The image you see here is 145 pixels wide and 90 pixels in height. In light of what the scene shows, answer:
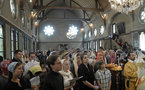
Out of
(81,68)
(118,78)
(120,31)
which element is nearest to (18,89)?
(81,68)

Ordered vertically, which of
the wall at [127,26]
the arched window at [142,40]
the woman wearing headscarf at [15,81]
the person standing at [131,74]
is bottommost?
the person standing at [131,74]

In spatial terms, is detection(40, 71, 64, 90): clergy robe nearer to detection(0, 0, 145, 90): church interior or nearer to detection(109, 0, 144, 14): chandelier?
detection(0, 0, 145, 90): church interior

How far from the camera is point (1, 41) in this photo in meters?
5.62

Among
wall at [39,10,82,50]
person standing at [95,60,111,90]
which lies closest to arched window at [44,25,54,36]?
wall at [39,10,82,50]

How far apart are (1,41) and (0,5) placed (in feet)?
5.13

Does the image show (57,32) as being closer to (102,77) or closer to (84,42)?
(84,42)

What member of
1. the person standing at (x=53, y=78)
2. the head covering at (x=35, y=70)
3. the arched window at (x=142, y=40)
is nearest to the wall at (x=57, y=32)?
the arched window at (x=142, y=40)

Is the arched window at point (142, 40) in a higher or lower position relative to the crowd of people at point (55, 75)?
higher

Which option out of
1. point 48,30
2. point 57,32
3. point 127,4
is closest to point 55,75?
point 127,4

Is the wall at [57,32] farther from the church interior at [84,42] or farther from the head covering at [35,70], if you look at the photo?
the head covering at [35,70]

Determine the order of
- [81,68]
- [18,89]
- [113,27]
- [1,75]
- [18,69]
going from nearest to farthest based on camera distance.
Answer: [18,89] < [18,69] < [1,75] < [81,68] < [113,27]

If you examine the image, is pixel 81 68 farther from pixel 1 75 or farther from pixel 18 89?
pixel 1 75

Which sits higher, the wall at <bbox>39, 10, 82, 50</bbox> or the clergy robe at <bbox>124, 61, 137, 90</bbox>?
the wall at <bbox>39, 10, 82, 50</bbox>

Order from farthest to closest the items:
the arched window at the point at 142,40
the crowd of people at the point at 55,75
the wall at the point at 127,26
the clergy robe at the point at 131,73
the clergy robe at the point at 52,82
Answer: the wall at the point at 127,26, the arched window at the point at 142,40, the clergy robe at the point at 131,73, the crowd of people at the point at 55,75, the clergy robe at the point at 52,82
